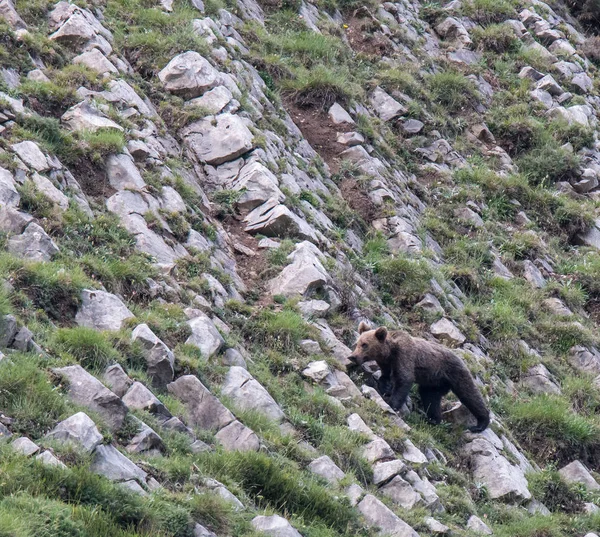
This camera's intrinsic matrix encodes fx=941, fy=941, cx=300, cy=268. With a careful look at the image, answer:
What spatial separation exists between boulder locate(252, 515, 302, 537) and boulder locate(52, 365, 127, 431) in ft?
5.17

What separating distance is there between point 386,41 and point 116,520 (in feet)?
55.9

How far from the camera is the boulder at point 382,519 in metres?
9.34

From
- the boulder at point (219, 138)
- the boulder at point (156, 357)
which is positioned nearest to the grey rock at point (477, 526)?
the boulder at point (156, 357)

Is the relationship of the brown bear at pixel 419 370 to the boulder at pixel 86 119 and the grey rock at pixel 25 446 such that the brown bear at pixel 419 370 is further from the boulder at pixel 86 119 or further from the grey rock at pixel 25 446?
the grey rock at pixel 25 446

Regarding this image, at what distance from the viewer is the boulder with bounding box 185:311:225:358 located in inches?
428

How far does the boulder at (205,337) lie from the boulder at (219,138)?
4.58 metres

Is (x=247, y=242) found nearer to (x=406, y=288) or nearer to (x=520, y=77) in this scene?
(x=406, y=288)

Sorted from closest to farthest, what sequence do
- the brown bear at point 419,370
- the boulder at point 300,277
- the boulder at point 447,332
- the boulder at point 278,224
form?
1. the brown bear at point 419,370
2. the boulder at point 300,277
3. the boulder at point 278,224
4. the boulder at point 447,332

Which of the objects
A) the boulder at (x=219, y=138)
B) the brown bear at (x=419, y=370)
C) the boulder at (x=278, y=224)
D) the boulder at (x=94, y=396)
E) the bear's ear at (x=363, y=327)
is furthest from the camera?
the boulder at (x=219, y=138)

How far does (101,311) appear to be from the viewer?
1055cm

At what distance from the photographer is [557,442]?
538 inches

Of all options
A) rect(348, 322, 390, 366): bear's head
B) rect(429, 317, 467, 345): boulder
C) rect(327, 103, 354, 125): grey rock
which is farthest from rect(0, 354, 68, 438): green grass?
rect(327, 103, 354, 125): grey rock

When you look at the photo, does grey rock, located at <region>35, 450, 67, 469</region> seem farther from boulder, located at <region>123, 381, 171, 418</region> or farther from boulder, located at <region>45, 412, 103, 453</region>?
boulder, located at <region>123, 381, 171, 418</region>

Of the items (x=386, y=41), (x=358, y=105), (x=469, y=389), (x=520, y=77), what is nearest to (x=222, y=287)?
(x=469, y=389)
